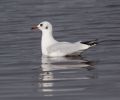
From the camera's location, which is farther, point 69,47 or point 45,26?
point 45,26

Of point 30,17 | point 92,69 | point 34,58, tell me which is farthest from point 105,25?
point 92,69

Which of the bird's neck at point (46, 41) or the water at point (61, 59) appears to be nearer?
the water at point (61, 59)

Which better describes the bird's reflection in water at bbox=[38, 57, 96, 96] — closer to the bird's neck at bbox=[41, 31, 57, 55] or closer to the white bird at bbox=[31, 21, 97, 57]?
the white bird at bbox=[31, 21, 97, 57]

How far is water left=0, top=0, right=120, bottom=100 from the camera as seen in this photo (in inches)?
615

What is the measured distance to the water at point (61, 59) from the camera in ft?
51.3

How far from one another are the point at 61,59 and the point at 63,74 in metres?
2.78

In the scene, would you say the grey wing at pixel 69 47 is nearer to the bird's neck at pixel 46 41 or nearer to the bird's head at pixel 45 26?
the bird's neck at pixel 46 41

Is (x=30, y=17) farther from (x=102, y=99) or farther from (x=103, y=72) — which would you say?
(x=102, y=99)

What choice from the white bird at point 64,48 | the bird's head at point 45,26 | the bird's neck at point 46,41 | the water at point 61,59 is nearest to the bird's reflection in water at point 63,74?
the water at point 61,59

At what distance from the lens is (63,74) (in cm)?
1762

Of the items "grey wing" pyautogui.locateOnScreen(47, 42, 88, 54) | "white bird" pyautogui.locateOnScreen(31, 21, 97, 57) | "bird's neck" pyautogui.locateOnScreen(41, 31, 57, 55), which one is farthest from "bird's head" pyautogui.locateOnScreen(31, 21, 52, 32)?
"grey wing" pyautogui.locateOnScreen(47, 42, 88, 54)

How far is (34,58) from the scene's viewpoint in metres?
20.4

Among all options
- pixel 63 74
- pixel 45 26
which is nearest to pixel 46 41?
pixel 45 26

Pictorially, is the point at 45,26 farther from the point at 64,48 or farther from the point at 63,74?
the point at 63,74
